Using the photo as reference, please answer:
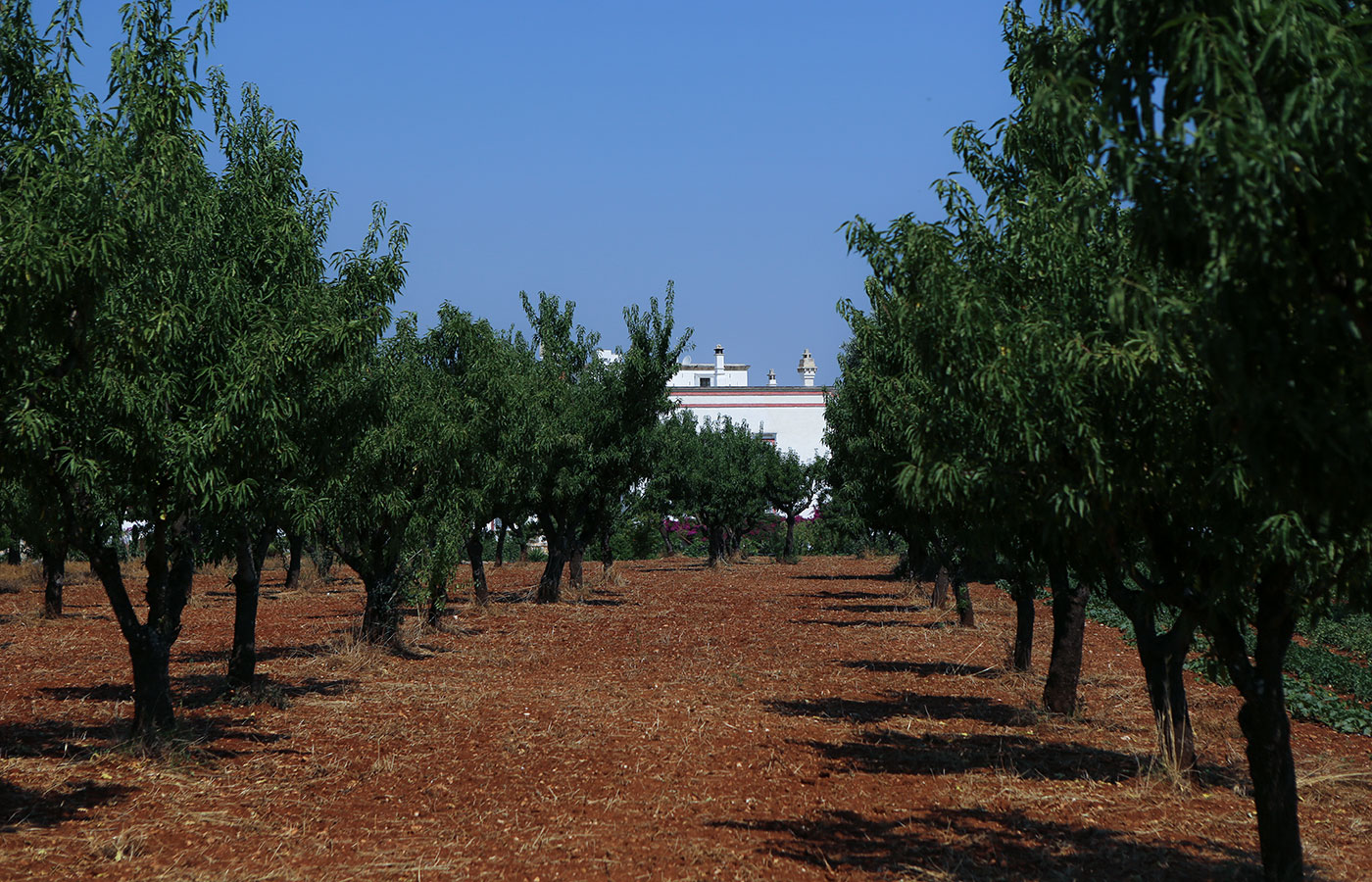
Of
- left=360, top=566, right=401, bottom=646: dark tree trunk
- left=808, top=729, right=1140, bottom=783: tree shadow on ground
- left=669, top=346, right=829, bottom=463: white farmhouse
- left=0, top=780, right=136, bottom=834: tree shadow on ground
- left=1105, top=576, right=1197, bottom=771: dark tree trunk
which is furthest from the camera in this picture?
left=669, top=346, right=829, bottom=463: white farmhouse

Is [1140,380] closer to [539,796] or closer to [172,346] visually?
[539,796]

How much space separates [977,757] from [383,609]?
10202 mm

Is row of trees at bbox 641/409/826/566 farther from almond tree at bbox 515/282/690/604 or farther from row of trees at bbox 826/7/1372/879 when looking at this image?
row of trees at bbox 826/7/1372/879

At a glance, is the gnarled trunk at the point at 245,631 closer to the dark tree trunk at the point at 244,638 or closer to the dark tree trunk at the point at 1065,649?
the dark tree trunk at the point at 244,638

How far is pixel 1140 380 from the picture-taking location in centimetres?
613

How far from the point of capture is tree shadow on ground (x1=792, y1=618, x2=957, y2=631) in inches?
966

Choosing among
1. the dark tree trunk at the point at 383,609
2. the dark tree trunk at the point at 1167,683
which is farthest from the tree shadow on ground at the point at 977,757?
the dark tree trunk at the point at 383,609

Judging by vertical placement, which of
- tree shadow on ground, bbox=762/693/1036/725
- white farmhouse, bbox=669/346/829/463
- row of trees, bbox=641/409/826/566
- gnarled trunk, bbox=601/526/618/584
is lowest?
tree shadow on ground, bbox=762/693/1036/725

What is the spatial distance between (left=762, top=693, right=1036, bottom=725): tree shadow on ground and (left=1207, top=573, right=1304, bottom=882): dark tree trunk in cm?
658

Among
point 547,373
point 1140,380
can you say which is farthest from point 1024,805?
point 547,373

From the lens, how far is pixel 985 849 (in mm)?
8016

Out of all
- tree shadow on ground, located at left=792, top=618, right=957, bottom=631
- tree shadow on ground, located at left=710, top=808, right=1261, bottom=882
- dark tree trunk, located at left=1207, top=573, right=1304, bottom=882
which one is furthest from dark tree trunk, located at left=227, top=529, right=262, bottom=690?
tree shadow on ground, located at left=792, top=618, right=957, bottom=631

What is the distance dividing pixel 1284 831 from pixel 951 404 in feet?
10.6

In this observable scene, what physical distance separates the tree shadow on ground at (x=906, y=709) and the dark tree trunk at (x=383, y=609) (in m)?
6.74
